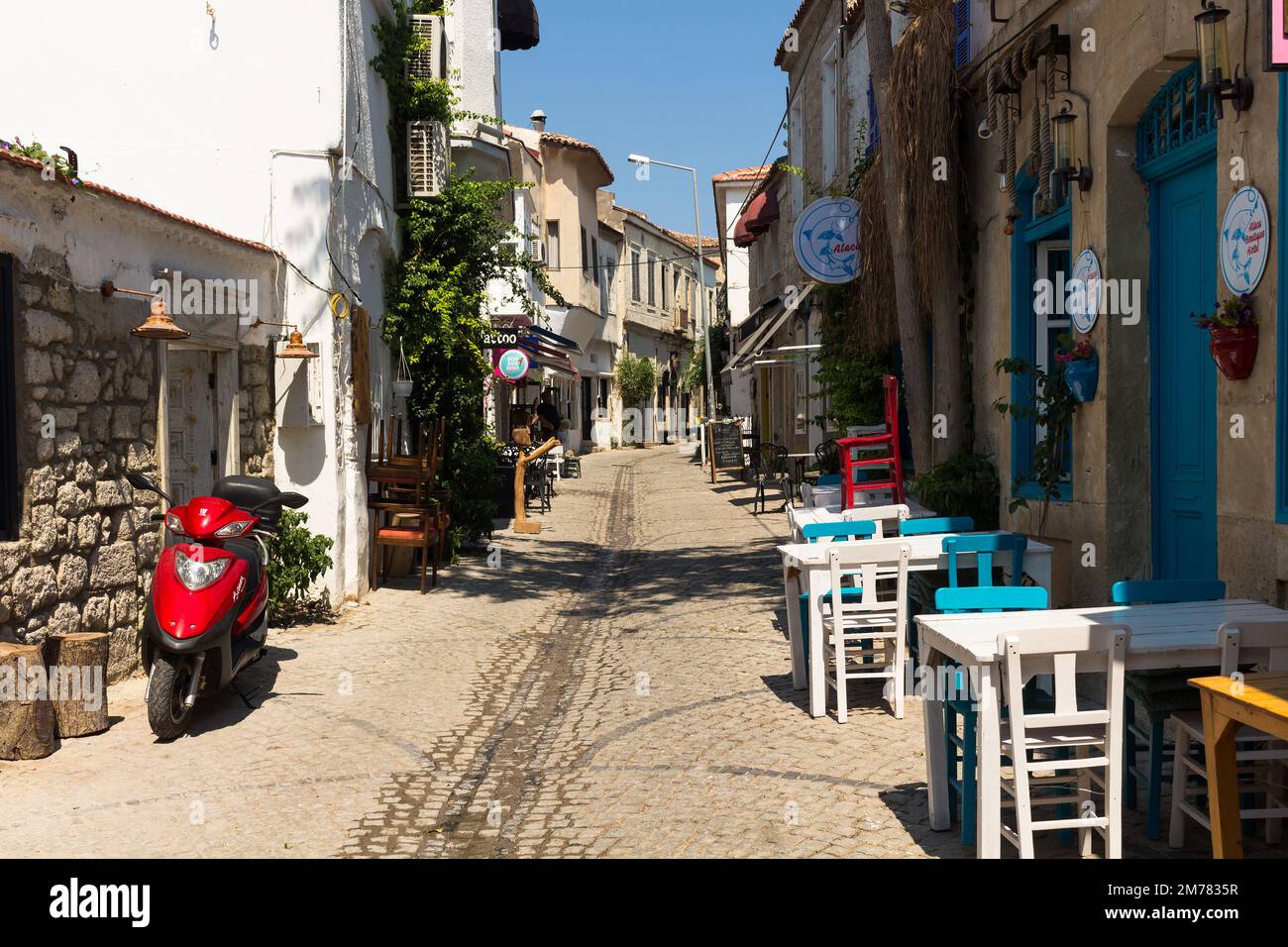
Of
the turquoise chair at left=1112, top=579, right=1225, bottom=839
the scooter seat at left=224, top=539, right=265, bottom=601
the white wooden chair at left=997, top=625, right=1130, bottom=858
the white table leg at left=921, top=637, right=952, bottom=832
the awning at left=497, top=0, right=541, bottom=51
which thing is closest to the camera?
the white wooden chair at left=997, top=625, right=1130, bottom=858

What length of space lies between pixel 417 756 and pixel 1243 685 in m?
4.06

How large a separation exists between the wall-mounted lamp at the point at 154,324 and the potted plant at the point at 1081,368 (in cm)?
566

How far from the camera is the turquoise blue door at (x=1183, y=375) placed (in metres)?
6.84

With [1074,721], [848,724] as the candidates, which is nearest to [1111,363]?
[848,724]

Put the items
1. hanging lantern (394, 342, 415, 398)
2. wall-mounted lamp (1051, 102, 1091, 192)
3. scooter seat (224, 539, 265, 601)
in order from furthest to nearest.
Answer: hanging lantern (394, 342, 415, 398)
wall-mounted lamp (1051, 102, 1091, 192)
scooter seat (224, 539, 265, 601)

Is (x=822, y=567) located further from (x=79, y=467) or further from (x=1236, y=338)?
(x=79, y=467)

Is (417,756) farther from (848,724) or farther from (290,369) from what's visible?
(290,369)

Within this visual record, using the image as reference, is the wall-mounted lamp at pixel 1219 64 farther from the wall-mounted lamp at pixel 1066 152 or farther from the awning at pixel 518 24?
the awning at pixel 518 24

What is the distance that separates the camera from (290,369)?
391 inches

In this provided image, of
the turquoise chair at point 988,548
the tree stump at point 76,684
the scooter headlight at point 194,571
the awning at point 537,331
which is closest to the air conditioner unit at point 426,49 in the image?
the awning at point 537,331

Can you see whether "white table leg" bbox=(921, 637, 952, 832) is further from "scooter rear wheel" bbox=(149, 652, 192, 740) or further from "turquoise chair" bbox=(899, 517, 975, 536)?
"scooter rear wheel" bbox=(149, 652, 192, 740)

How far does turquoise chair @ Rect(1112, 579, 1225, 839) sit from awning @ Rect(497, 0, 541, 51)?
71.1 feet

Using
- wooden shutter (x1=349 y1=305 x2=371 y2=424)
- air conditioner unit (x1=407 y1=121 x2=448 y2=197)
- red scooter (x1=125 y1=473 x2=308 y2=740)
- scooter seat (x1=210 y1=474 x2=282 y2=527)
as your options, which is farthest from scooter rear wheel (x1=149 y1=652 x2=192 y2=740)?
air conditioner unit (x1=407 y1=121 x2=448 y2=197)

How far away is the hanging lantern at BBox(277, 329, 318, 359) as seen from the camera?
31.6 ft
